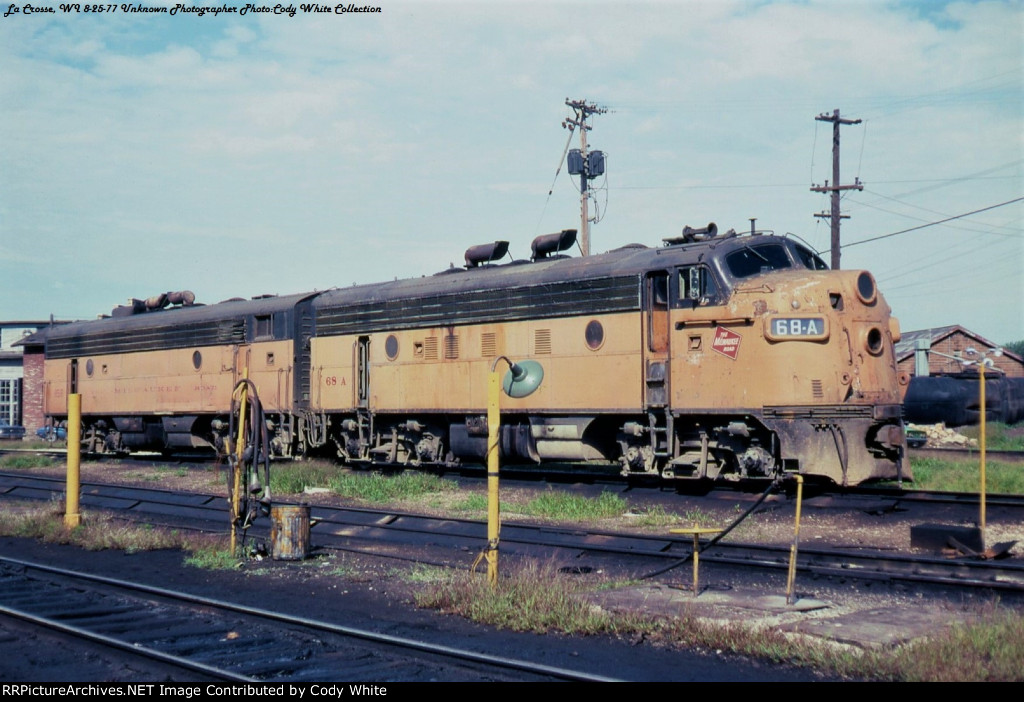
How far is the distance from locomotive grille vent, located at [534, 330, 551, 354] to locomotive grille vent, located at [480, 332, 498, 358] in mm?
1004

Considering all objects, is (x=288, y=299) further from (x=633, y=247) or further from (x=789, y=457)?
(x=789, y=457)

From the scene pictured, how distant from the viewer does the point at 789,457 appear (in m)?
14.1

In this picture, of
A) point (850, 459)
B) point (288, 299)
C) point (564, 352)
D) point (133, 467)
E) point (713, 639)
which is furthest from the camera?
point (133, 467)

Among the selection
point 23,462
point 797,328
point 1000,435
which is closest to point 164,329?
point 23,462

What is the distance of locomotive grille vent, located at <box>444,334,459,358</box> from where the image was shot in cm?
1886

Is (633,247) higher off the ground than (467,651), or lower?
higher

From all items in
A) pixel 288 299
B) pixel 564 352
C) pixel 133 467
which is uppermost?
pixel 288 299

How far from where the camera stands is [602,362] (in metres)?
16.4

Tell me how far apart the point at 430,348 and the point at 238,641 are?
1184 cm

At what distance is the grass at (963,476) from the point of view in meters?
16.4

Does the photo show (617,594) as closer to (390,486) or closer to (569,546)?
(569,546)

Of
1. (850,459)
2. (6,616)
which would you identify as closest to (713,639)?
(6,616)

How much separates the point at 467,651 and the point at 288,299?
17.0 meters

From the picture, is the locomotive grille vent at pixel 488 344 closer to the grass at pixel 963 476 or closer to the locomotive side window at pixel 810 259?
the locomotive side window at pixel 810 259
